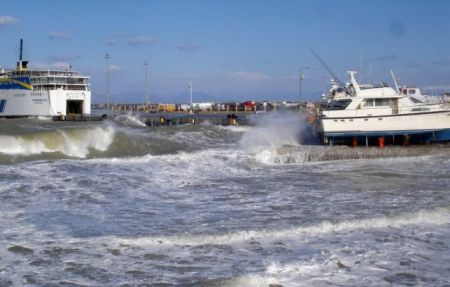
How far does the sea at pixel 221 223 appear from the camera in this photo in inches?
314

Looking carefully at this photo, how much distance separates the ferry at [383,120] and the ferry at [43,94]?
49.5 m

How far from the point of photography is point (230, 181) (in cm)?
1866

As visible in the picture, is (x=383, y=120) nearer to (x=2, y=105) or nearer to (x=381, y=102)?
(x=381, y=102)

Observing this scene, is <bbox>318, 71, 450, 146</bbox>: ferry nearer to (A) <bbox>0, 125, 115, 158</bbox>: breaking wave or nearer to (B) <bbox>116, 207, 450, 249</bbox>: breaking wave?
(A) <bbox>0, 125, 115, 158</bbox>: breaking wave

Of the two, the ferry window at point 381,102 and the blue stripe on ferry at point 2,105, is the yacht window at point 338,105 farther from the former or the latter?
the blue stripe on ferry at point 2,105

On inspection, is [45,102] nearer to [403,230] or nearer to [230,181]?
[230,181]

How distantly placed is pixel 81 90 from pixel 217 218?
227 ft

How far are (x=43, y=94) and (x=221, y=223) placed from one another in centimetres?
6672

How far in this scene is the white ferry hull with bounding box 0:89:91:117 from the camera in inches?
2874

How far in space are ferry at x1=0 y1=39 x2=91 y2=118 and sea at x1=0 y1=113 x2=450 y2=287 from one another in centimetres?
5193

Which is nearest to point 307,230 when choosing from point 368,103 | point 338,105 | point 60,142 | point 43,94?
point 60,142

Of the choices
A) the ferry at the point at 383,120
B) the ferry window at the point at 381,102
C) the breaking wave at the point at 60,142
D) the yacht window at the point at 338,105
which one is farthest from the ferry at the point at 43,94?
the ferry window at the point at 381,102

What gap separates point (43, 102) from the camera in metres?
73.3

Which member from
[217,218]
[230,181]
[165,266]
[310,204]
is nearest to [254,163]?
[230,181]
